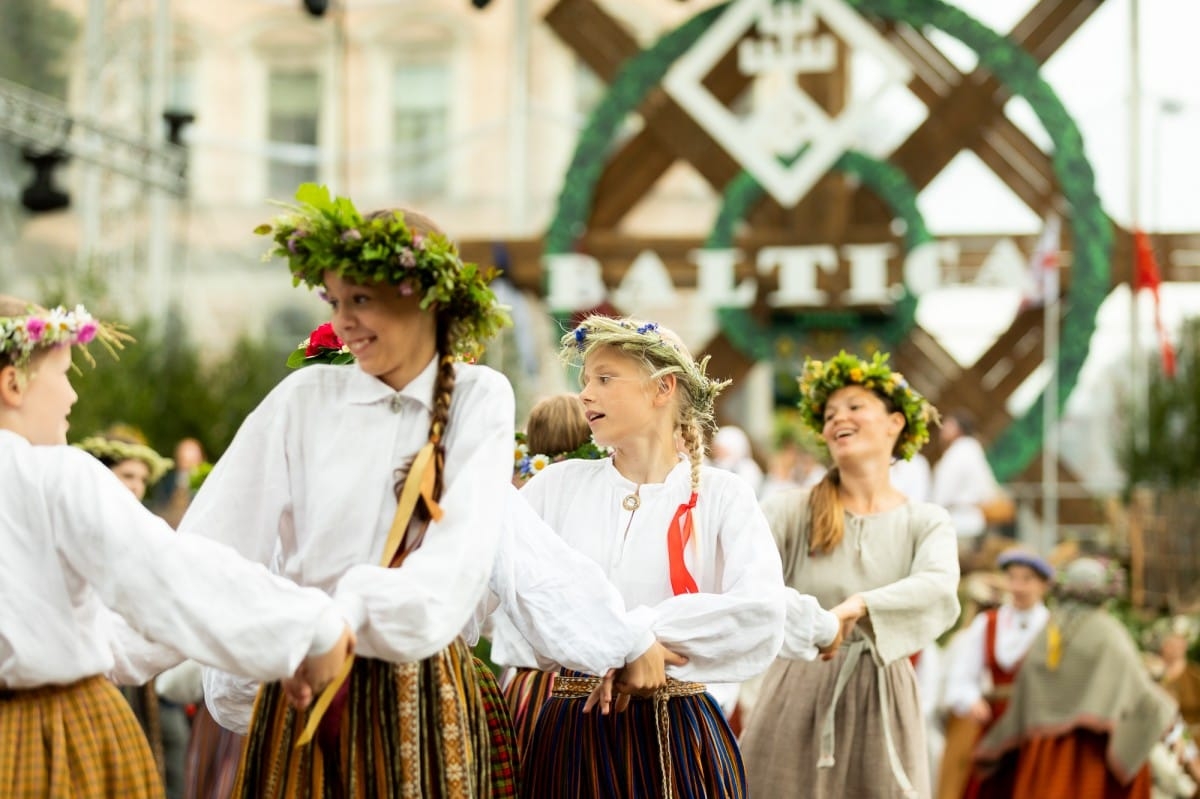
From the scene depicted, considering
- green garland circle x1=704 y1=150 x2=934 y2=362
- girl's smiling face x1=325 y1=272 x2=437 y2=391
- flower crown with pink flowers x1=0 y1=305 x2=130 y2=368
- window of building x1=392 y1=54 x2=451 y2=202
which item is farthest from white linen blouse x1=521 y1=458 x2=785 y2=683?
window of building x1=392 y1=54 x2=451 y2=202

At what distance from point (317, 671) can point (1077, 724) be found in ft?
17.6

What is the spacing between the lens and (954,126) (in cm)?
1583

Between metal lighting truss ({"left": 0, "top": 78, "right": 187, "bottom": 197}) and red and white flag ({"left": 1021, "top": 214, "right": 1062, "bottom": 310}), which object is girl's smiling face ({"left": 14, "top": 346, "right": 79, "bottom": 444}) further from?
red and white flag ({"left": 1021, "top": 214, "right": 1062, "bottom": 310})

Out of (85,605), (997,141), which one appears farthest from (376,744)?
(997,141)

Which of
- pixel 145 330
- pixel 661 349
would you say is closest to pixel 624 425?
pixel 661 349

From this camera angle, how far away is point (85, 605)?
3.29m

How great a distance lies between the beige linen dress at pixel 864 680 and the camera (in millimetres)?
4840

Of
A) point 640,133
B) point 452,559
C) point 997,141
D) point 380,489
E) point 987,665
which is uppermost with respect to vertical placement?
point 640,133

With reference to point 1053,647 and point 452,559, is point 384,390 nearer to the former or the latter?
point 452,559

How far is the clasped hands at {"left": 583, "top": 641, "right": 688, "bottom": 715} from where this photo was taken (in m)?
3.54

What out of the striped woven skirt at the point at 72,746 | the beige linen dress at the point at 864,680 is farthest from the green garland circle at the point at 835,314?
the striped woven skirt at the point at 72,746

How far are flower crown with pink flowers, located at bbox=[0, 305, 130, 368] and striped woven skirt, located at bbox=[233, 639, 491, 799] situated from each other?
2.60 ft

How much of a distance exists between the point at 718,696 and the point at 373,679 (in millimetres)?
2136

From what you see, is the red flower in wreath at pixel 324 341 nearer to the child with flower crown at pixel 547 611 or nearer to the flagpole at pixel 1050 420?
the child with flower crown at pixel 547 611
